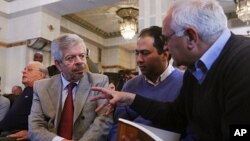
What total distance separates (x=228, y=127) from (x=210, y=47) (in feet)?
1.26

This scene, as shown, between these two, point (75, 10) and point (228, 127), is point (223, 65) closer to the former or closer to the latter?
point (228, 127)

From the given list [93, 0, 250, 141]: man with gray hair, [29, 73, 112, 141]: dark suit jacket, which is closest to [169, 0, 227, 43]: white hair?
[93, 0, 250, 141]: man with gray hair

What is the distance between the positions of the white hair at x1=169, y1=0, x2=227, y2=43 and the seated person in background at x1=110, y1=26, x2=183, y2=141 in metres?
0.74

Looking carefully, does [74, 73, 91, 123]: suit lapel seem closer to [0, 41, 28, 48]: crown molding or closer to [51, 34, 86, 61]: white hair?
[51, 34, 86, 61]: white hair

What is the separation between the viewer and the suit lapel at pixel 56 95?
2295mm

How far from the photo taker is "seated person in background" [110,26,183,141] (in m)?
2.19

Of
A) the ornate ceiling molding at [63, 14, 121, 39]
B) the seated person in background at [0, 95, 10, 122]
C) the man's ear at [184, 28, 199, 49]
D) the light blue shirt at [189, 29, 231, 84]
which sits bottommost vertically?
the seated person in background at [0, 95, 10, 122]

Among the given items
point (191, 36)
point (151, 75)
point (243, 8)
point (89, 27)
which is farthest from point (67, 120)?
point (89, 27)

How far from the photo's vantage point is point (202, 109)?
1.46m

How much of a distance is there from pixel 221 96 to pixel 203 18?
353 millimetres

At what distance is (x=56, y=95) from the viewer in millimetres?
2379

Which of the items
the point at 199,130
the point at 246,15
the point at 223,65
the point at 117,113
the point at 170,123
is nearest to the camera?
the point at 223,65

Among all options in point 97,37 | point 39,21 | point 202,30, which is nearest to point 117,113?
point 202,30

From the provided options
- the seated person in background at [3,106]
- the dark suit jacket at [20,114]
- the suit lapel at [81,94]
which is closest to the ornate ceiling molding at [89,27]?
the seated person in background at [3,106]
